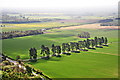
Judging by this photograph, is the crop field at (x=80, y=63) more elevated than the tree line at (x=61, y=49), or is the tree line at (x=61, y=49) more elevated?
the tree line at (x=61, y=49)

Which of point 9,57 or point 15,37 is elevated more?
point 15,37

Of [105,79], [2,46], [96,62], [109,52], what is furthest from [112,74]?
Result: [2,46]

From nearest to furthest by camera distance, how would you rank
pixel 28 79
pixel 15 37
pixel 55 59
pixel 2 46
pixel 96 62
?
pixel 28 79 → pixel 96 62 → pixel 55 59 → pixel 2 46 → pixel 15 37

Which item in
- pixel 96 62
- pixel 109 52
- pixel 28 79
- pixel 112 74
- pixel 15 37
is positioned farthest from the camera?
pixel 15 37

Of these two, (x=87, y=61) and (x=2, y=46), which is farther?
(x=2, y=46)

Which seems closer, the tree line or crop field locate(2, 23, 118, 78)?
crop field locate(2, 23, 118, 78)

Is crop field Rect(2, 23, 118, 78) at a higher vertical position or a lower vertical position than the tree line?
lower

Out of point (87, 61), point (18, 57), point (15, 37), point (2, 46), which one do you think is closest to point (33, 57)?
point (18, 57)

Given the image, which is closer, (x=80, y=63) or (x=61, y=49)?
(x=80, y=63)

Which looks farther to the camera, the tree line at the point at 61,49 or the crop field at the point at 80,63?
the tree line at the point at 61,49

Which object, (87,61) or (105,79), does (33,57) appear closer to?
(87,61)

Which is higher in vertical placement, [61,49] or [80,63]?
[61,49]
